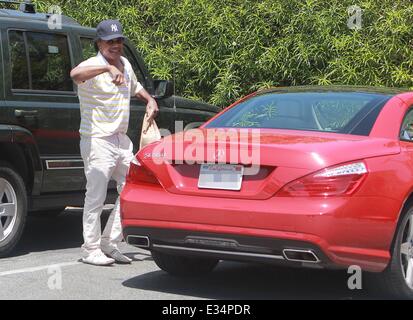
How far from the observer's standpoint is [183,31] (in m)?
12.0

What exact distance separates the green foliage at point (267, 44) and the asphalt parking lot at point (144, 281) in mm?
4616

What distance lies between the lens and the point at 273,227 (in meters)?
5.00

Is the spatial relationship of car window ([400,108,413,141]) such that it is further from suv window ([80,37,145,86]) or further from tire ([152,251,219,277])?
suv window ([80,37,145,86])

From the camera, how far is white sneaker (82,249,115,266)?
21.8 feet

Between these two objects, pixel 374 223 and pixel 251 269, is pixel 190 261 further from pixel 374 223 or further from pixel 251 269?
pixel 374 223

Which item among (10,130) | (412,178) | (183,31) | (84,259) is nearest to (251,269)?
(84,259)

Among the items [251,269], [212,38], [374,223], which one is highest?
[212,38]

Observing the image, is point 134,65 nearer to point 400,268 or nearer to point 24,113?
point 24,113

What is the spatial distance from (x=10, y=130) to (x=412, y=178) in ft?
10.7

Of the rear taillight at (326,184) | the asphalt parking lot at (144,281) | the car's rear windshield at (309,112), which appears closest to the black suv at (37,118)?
the asphalt parking lot at (144,281)

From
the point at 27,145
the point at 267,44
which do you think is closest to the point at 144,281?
the point at 27,145

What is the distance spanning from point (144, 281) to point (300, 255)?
1527 millimetres

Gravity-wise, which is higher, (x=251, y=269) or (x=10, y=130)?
A: (x=10, y=130)

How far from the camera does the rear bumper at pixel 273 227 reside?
495 centimetres
